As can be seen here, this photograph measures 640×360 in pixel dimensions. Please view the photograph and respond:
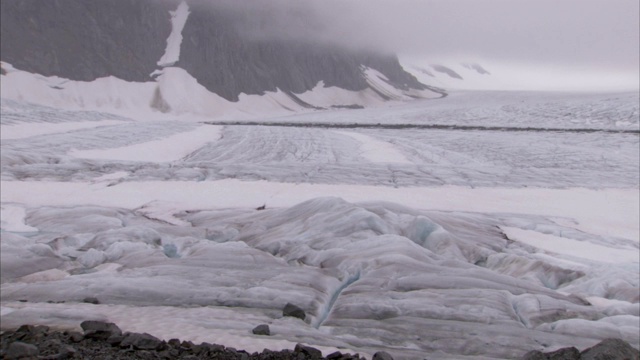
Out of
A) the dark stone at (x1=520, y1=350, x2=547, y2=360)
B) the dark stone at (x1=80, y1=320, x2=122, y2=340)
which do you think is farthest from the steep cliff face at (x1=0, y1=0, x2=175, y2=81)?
the dark stone at (x1=520, y1=350, x2=547, y2=360)

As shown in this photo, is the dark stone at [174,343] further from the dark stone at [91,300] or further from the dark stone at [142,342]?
the dark stone at [91,300]

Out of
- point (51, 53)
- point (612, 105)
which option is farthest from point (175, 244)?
point (51, 53)

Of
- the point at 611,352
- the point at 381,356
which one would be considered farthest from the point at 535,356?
the point at 381,356

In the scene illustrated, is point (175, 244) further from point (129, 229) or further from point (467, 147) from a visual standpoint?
point (467, 147)

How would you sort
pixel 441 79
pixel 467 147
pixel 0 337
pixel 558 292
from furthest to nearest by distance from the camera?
1. pixel 441 79
2. pixel 467 147
3. pixel 558 292
4. pixel 0 337

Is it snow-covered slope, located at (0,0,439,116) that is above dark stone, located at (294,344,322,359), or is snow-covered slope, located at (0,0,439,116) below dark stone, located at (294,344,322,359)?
above

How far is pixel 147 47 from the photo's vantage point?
298 feet

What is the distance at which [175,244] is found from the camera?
39.4ft

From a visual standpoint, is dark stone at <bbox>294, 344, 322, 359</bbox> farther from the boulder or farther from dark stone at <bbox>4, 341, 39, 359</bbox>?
the boulder

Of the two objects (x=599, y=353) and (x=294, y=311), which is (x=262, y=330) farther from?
(x=599, y=353)

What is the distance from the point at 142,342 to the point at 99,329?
2.40 feet

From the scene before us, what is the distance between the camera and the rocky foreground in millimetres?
6328

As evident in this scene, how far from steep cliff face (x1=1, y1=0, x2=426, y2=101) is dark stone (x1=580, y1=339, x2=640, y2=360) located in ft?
270

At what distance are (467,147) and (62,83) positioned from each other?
6323cm
